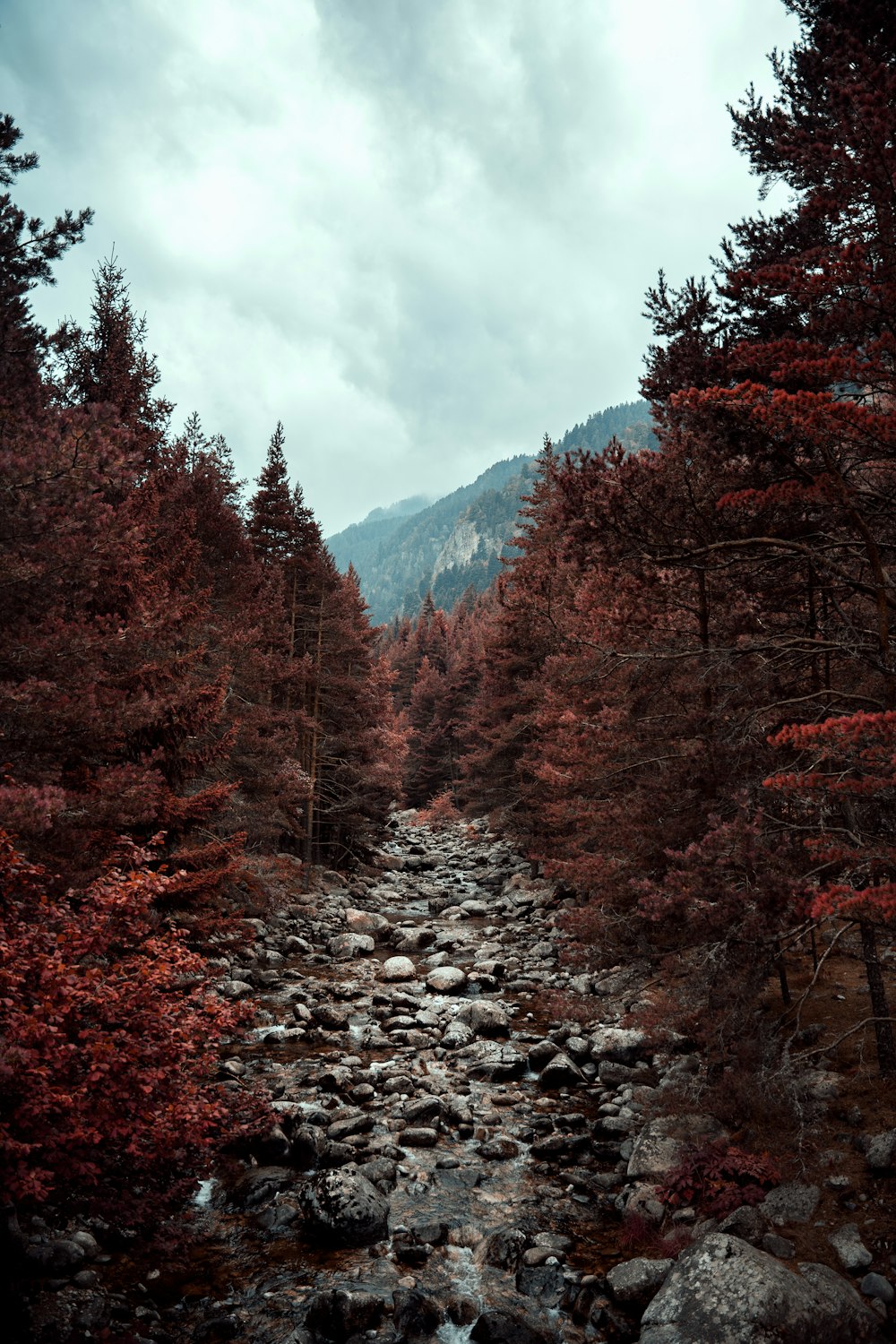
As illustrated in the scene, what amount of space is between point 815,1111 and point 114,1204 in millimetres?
7156

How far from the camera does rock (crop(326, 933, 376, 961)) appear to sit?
1878cm

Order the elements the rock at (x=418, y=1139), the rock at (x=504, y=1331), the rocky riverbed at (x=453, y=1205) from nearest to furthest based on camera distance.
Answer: the rocky riverbed at (x=453, y=1205) → the rock at (x=504, y=1331) → the rock at (x=418, y=1139)

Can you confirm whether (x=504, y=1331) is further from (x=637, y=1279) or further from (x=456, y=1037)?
(x=456, y=1037)

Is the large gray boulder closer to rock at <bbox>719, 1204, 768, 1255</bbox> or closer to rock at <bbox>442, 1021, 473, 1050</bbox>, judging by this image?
rock at <bbox>719, 1204, 768, 1255</bbox>

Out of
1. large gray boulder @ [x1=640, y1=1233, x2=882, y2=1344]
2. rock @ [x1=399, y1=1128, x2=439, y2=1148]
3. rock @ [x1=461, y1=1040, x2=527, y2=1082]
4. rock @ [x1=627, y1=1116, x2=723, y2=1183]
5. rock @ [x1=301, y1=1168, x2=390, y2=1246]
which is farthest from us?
rock @ [x1=461, y1=1040, x2=527, y2=1082]

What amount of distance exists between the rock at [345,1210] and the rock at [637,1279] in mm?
2489

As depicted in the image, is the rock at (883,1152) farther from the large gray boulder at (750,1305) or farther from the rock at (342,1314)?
the rock at (342,1314)

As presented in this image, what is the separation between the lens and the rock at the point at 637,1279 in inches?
255

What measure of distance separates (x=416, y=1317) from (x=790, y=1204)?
3.67 meters

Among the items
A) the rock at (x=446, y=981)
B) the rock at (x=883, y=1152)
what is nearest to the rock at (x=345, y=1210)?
the rock at (x=883, y=1152)

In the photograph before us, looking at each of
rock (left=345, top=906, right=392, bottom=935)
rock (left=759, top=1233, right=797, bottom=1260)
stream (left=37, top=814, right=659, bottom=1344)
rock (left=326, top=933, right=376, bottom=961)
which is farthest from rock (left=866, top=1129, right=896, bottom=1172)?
rock (left=345, top=906, right=392, bottom=935)

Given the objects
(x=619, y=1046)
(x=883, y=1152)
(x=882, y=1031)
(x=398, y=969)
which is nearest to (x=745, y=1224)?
(x=883, y=1152)

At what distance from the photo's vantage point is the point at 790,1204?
266 inches

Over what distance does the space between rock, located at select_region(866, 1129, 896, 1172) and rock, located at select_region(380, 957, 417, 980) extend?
38.3ft
